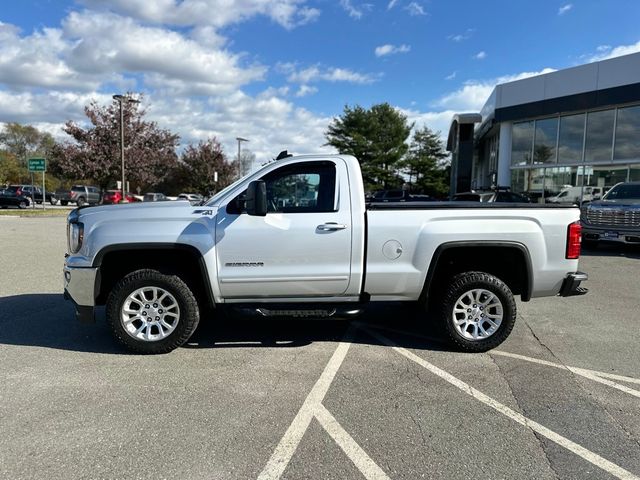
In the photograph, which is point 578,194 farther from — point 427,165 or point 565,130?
point 427,165

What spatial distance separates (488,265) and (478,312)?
59 centimetres

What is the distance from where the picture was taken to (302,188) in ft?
15.8

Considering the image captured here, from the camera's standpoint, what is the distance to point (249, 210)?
4461mm

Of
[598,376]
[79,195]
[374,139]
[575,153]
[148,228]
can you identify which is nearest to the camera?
[598,376]

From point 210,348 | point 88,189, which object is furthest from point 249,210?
point 88,189

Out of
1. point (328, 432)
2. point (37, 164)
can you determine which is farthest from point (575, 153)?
point (37, 164)

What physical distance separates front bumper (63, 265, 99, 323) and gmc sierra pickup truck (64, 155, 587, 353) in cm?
1

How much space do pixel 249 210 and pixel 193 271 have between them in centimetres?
96

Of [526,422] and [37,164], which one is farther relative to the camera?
[37,164]

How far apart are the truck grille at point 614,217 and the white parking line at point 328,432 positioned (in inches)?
424

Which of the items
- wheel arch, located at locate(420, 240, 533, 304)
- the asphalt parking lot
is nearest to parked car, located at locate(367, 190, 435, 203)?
wheel arch, located at locate(420, 240, 533, 304)

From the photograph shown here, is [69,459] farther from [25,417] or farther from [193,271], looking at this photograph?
[193,271]

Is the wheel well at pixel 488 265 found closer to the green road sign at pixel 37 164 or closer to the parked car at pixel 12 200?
the green road sign at pixel 37 164

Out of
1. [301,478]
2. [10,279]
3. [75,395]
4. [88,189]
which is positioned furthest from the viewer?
[88,189]
